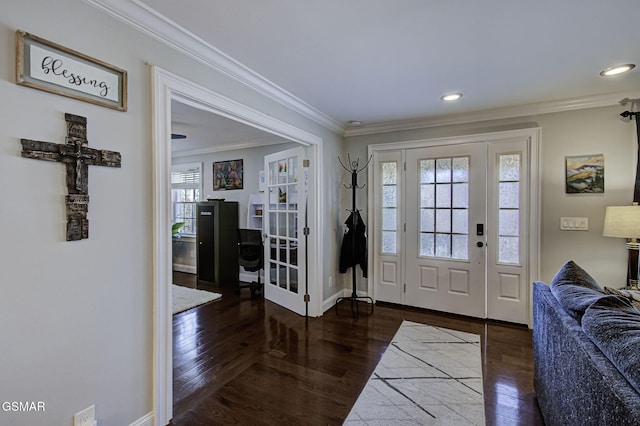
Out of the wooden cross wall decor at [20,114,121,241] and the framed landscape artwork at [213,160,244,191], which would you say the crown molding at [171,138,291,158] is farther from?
the wooden cross wall decor at [20,114,121,241]

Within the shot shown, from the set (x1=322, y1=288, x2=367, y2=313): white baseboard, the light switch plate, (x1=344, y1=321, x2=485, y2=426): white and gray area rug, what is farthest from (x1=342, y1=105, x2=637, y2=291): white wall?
(x1=322, y1=288, x2=367, y2=313): white baseboard

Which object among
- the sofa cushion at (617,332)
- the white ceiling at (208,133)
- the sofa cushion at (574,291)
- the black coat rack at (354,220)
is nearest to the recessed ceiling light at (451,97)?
the black coat rack at (354,220)

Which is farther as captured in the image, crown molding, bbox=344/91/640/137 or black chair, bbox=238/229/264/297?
black chair, bbox=238/229/264/297

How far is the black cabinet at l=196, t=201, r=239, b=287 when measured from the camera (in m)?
4.87

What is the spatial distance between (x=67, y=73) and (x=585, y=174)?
13.4ft

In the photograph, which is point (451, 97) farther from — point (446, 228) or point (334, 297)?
point (334, 297)

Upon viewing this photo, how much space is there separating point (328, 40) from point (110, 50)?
121 centimetres

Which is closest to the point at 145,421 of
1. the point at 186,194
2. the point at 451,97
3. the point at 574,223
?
the point at 451,97

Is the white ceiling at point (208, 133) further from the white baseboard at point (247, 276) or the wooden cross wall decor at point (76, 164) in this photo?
the white baseboard at point (247, 276)

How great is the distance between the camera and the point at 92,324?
1.43m

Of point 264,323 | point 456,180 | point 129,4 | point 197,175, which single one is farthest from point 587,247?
point 197,175

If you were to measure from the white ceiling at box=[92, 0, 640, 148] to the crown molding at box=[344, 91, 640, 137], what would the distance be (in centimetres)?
7

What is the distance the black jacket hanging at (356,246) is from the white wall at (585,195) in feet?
6.24

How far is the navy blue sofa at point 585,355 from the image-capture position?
92 cm
